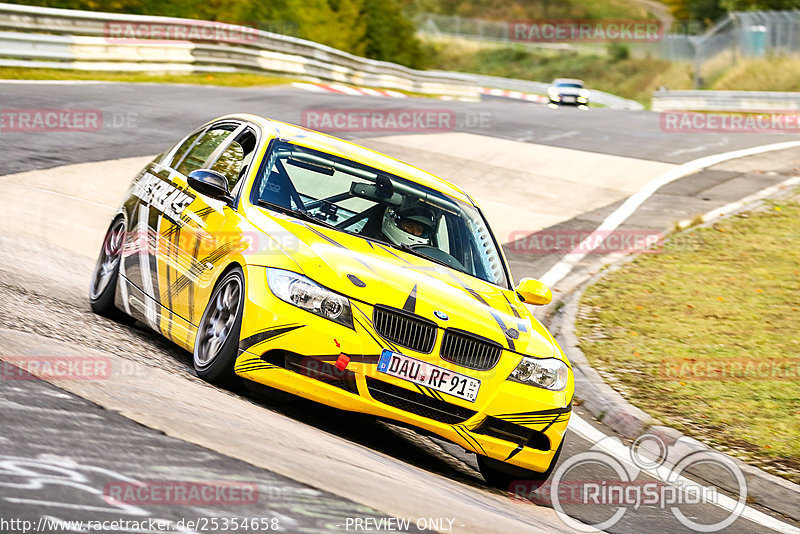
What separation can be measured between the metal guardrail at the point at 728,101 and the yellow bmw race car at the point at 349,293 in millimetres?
28788

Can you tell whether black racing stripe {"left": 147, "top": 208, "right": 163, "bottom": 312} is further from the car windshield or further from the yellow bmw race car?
the car windshield

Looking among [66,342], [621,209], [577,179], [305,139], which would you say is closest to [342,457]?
[66,342]

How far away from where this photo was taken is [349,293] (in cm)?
604

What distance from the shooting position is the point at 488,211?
51.7 feet

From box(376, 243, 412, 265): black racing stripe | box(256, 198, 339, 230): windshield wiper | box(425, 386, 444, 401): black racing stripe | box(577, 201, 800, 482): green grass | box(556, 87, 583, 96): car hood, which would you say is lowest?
box(556, 87, 583, 96): car hood

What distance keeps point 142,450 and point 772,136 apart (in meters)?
24.2

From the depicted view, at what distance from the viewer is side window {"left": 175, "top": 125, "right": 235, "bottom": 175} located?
8.01 metres

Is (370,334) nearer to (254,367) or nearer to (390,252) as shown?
(254,367)

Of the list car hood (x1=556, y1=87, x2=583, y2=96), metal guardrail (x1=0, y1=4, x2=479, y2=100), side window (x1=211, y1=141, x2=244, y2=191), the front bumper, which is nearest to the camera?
the front bumper

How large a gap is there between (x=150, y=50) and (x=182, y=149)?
62.4 ft

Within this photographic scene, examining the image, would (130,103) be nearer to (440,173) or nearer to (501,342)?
(440,173)

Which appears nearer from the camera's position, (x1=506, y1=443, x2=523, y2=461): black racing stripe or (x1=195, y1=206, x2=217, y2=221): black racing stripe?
(x1=506, y1=443, x2=523, y2=461): black racing stripe

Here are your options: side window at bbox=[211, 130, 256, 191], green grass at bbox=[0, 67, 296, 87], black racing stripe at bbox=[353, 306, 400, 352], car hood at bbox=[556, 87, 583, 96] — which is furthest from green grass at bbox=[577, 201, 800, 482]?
car hood at bbox=[556, 87, 583, 96]

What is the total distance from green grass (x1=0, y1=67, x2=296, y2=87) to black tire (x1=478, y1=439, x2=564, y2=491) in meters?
17.4
